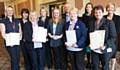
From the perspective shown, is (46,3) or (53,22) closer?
(53,22)

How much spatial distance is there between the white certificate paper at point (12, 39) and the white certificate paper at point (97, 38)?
1.20 meters

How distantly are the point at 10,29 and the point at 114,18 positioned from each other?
5.93ft

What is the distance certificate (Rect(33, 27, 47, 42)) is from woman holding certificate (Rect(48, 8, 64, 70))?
0.12 metres

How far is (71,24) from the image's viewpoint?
384 cm

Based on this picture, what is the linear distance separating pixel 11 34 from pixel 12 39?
83mm

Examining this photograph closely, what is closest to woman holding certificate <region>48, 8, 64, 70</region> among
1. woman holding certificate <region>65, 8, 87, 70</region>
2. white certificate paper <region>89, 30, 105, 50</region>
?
woman holding certificate <region>65, 8, 87, 70</region>

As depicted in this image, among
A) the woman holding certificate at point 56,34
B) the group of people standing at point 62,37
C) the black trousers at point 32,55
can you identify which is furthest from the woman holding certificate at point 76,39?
the black trousers at point 32,55

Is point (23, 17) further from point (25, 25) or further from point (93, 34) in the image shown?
point (93, 34)

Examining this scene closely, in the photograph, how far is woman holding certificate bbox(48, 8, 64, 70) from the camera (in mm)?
4176

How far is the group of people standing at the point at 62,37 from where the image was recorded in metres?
3.52

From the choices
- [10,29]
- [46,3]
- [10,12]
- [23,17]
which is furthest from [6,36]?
[46,3]

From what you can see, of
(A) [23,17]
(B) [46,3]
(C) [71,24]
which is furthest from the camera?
(B) [46,3]

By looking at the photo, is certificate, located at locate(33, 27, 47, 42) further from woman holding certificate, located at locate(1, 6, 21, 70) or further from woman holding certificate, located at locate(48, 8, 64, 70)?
woman holding certificate, located at locate(1, 6, 21, 70)

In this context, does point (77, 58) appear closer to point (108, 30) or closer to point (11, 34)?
point (108, 30)
